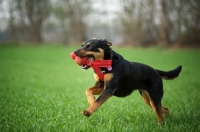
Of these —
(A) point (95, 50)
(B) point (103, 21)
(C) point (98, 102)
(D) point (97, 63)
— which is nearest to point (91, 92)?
(C) point (98, 102)

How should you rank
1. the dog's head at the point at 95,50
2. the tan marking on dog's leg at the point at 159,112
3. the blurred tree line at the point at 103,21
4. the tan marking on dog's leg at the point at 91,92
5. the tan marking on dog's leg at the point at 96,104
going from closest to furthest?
the tan marking on dog's leg at the point at 96,104 < the tan marking on dog's leg at the point at 91,92 < the dog's head at the point at 95,50 < the tan marking on dog's leg at the point at 159,112 < the blurred tree line at the point at 103,21

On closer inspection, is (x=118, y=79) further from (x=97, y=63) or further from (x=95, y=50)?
(x=95, y=50)

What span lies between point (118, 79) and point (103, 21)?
31.8 m

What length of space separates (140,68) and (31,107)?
275cm

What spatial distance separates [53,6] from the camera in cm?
3909

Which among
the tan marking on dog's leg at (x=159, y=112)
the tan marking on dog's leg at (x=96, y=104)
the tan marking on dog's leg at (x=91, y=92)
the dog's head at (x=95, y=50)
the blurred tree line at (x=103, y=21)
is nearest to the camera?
the tan marking on dog's leg at (x=96, y=104)

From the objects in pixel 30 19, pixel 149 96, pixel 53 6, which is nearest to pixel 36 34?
pixel 30 19

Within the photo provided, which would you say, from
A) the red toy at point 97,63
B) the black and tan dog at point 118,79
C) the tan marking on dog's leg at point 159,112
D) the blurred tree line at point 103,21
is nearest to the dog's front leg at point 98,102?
the black and tan dog at point 118,79

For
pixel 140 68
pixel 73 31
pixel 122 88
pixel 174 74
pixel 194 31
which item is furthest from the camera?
pixel 73 31

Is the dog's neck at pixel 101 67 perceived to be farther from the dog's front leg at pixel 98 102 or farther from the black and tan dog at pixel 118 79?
the dog's front leg at pixel 98 102

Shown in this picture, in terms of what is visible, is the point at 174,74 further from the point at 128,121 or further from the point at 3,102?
the point at 3,102

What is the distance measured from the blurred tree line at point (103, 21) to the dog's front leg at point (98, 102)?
22258 mm

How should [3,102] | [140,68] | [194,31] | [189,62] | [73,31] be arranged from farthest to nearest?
[73,31], [194,31], [189,62], [3,102], [140,68]

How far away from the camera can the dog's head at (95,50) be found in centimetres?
458
